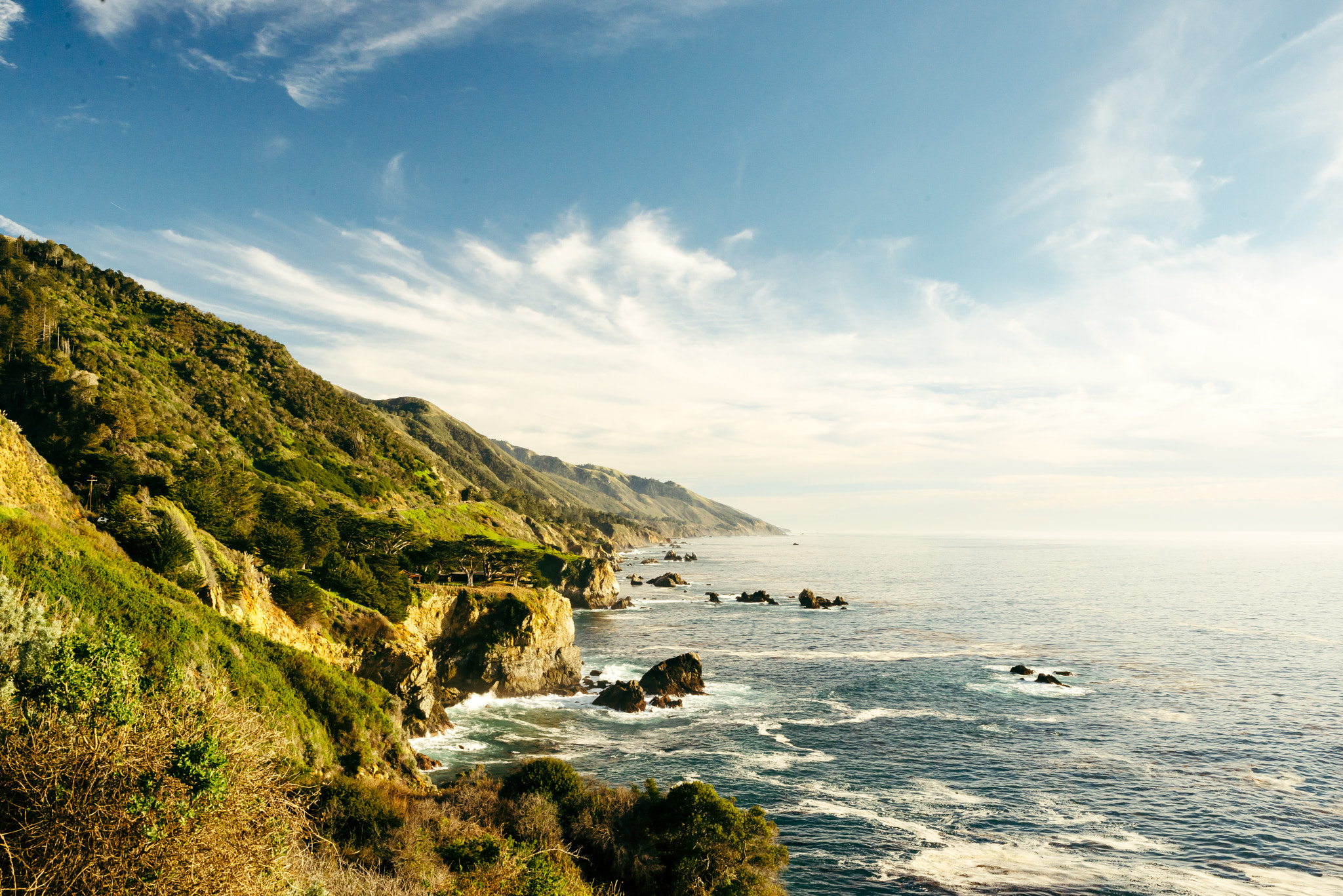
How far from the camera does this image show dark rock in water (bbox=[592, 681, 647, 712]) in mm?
54844

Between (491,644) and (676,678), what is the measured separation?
1889 centimetres

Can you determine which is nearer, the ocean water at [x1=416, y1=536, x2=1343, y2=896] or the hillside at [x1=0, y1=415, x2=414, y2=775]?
the hillside at [x1=0, y1=415, x2=414, y2=775]

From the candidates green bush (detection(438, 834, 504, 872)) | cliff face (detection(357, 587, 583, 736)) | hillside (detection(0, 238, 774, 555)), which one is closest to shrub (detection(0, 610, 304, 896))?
green bush (detection(438, 834, 504, 872))

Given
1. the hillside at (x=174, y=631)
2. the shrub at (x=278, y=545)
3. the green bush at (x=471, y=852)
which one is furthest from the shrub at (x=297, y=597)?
the green bush at (x=471, y=852)

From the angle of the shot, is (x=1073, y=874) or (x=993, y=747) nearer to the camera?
(x=1073, y=874)

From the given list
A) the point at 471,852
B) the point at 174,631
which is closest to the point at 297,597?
the point at 174,631

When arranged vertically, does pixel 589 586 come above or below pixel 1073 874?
below

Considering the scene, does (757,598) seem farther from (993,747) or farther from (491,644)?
(993,747)

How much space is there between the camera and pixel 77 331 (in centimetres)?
10000

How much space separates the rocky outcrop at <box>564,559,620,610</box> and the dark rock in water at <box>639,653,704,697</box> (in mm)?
57272

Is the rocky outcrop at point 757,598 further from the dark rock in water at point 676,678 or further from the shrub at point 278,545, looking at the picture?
the shrub at point 278,545

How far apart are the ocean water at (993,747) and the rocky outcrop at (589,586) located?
21.9m

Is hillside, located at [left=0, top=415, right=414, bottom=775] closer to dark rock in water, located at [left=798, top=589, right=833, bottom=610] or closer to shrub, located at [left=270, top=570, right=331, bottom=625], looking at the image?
shrub, located at [left=270, top=570, right=331, bottom=625]

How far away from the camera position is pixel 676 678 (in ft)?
196
